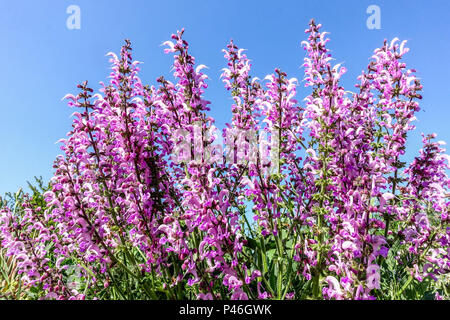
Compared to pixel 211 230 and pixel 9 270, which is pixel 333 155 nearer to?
pixel 211 230

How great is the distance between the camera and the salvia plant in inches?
133

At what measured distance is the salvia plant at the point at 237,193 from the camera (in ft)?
11.1

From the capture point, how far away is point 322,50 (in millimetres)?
6184

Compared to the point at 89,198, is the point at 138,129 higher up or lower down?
higher up

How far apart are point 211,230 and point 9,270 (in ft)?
11.3

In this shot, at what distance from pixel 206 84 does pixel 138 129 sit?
1.09 metres

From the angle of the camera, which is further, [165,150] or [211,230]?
[165,150]

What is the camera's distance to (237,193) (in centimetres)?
509
